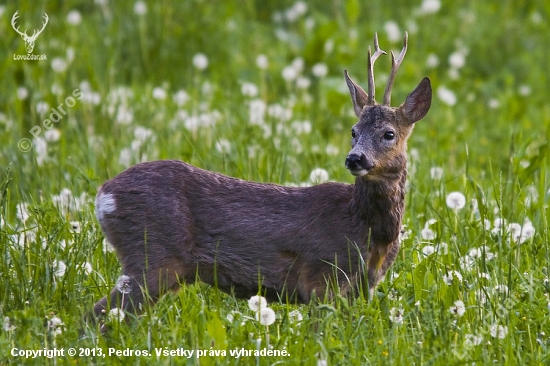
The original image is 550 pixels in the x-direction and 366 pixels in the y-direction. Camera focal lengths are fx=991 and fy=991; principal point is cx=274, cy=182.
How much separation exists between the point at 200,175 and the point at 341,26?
239 inches

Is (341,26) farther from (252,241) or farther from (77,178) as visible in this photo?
(252,241)

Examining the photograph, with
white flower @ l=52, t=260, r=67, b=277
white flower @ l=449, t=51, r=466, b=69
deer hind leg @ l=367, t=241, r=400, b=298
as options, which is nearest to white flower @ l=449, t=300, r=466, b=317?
deer hind leg @ l=367, t=241, r=400, b=298

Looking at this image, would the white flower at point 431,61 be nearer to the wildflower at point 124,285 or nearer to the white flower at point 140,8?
the white flower at point 140,8

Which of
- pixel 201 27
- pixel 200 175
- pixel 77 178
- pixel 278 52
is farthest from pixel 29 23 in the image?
pixel 200 175

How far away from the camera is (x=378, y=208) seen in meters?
4.82

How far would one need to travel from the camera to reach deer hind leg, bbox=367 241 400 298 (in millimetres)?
4750

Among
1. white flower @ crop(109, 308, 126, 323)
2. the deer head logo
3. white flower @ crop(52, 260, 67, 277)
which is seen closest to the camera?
white flower @ crop(109, 308, 126, 323)

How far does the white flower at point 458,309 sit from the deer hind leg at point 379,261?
45 centimetres

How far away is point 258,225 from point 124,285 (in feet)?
2.37

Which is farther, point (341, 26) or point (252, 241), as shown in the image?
point (341, 26)

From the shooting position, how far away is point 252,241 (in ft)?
15.5

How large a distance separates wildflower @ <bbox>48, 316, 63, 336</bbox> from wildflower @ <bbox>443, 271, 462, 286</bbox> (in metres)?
1.85

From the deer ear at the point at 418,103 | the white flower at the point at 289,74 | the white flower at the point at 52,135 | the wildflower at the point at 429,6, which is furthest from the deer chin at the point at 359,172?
the wildflower at the point at 429,6

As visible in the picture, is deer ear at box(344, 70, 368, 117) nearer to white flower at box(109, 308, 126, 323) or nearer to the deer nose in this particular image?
the deer nose
